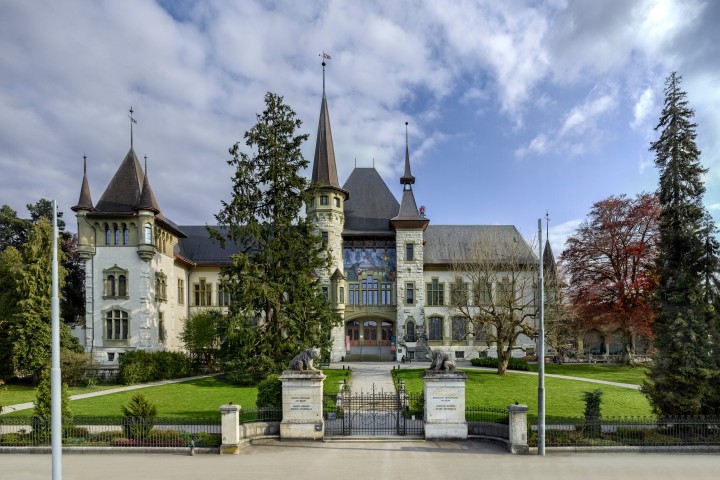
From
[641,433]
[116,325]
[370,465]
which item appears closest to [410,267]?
[116,325]

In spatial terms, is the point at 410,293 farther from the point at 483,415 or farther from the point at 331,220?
the point at 483,415

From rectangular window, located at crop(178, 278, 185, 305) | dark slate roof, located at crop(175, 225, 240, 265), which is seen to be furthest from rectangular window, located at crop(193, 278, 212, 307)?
dark slate roof, located at crop(175, 225, 240, 265)

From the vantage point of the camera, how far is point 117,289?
3506cm

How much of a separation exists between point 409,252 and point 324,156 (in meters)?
12.9

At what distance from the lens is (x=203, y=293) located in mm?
45469

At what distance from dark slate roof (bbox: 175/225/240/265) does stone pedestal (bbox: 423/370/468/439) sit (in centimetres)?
3341

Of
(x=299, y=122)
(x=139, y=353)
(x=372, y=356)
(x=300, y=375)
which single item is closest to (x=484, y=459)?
(x=300, y=375)

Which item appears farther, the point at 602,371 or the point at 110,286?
the point at 110,286

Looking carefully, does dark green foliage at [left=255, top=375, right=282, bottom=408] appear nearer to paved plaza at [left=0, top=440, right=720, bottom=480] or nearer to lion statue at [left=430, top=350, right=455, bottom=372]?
paved plaza at [left=0, top=440, right=720, bottom=480]

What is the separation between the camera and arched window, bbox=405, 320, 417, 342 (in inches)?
1678

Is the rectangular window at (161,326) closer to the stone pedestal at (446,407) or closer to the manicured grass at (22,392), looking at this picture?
the manicured grass at (22,392)

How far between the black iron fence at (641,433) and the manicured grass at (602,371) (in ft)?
50.6

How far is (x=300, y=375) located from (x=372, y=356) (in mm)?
27476

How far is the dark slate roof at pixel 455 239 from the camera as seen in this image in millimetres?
45219
